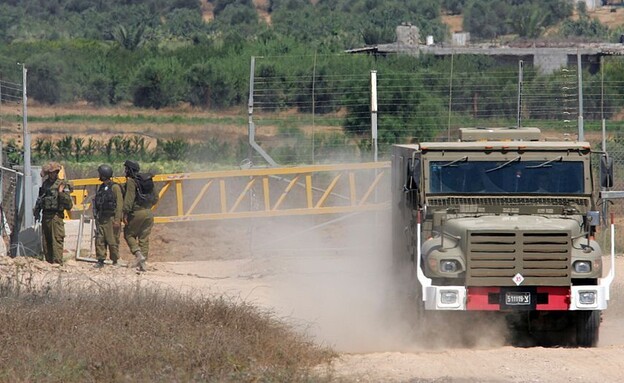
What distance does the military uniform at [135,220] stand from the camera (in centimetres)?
1870

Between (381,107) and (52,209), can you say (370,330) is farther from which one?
(381,107)

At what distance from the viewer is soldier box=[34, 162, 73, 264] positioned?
1816cm

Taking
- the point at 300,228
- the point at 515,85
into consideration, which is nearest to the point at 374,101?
the point at 300,228

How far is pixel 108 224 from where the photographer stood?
18656 mm

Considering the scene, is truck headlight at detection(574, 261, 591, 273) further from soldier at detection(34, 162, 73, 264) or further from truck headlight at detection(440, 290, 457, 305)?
soldier at detection(34, 162, 73, 264)

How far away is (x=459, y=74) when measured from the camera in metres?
24.6

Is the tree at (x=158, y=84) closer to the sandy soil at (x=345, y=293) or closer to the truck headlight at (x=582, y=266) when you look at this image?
the sandy soil at (x=345, y=293)

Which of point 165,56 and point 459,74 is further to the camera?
point 165,56

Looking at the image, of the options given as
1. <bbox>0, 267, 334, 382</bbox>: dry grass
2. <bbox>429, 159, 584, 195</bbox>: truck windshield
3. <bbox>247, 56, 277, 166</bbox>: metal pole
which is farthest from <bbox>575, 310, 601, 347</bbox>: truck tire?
<bbox>247, 56, 277, 166</bbox>: metal pole

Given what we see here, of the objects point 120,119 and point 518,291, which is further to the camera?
point 120,119

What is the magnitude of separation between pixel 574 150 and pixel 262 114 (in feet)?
37.4

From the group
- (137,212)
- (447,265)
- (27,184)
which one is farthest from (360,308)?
(27,184)

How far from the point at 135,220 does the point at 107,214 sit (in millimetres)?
491

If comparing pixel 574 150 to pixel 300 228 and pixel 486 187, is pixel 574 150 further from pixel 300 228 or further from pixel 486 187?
pixel 300 228
